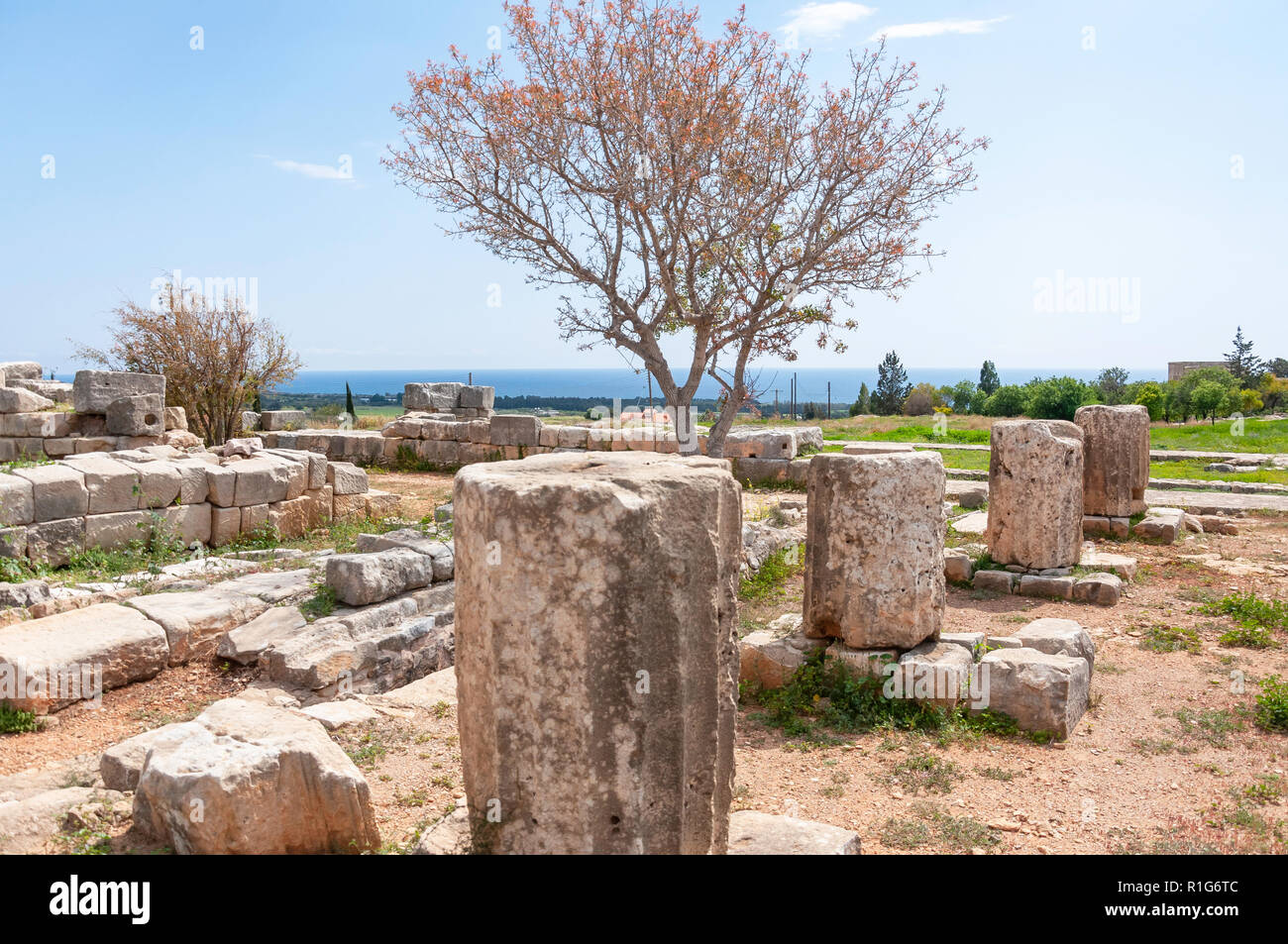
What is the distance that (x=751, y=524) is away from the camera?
10.1 m

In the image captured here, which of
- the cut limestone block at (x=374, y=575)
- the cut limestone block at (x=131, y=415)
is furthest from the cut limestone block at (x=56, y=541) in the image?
the cut limestone block at (x=131, y=415)

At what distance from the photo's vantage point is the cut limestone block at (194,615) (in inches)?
241

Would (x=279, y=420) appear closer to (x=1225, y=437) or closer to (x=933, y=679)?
(x=933, y=679)

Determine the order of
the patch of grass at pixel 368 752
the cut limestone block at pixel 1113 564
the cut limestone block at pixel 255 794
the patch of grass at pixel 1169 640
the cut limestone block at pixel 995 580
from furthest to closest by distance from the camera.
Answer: the cut limestone block at pixel 1113 564, the cut limestone block at pixel 995 580, the patch of grass at pixel 1169 640, the patch of grass at pixel 368 752, the cut limestone block at pixel 255 794

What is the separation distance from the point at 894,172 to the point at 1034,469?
565 centimetres

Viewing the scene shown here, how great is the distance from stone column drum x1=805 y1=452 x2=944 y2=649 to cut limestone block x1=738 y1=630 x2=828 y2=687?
1.02ft

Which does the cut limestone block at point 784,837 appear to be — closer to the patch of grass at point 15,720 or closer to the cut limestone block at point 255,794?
the cut limestone block at point 255,794

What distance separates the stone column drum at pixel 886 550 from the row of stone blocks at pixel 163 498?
22.8ft

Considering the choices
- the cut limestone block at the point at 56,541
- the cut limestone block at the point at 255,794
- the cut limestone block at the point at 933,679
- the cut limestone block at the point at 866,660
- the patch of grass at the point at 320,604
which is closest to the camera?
the cut limestone block at the point at 255,794

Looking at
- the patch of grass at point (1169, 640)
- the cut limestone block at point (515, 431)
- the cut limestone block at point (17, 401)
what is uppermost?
the cut limestone block at point (17, 401)

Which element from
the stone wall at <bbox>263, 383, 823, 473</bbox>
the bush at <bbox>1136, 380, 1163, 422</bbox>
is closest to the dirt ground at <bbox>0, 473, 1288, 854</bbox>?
the stone wall at <bbox>263, 383, 823, 473</bbox>

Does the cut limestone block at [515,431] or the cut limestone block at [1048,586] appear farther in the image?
the cut limestone block at [515,431]
